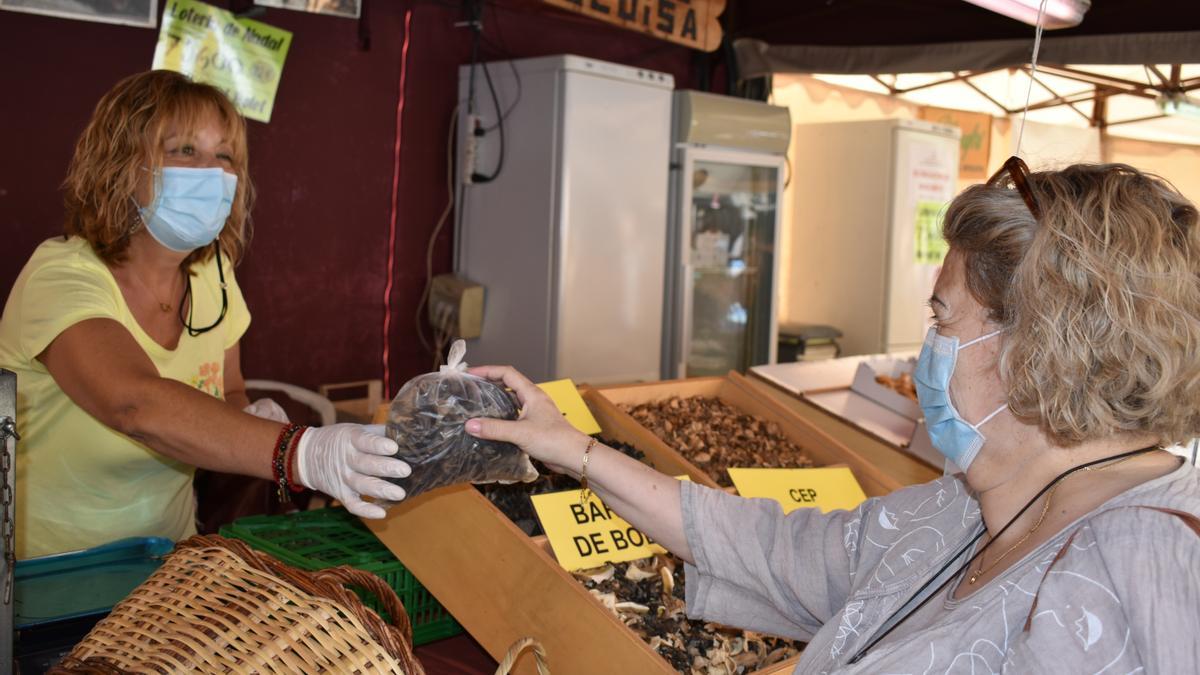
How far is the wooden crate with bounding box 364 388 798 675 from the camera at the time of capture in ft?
4.80

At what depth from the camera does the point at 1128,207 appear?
113 centimetres

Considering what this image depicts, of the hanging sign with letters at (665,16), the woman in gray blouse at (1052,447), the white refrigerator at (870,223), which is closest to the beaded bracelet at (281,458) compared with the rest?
the woman in gray blouse at (1052,447)

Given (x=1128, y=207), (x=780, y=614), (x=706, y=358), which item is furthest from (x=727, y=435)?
(x=706, y=358)

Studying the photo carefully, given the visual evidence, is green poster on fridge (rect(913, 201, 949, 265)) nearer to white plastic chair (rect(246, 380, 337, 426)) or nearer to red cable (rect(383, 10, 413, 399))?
red cable (rect(383, 10, 413, 399))

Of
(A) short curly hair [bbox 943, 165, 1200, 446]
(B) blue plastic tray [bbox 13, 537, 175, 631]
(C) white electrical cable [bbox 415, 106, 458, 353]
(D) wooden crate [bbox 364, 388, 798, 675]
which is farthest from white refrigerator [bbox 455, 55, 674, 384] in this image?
(A) short curly hair [bbox 943, 165, 1200, 446]

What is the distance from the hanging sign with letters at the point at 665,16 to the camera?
4438 millimetres

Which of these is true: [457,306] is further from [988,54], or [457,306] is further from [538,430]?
[538,430]

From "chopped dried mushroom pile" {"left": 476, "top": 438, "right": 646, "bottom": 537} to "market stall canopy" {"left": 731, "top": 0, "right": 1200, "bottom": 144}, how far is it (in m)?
2.38

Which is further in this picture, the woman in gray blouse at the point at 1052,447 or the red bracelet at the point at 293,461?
the red bracelet at the point at 293,461

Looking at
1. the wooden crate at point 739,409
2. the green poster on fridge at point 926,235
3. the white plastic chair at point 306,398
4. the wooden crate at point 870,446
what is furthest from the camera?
the green poster on fridge at point 926,235

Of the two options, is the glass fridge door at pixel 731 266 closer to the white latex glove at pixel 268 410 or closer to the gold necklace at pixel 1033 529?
the white latex glove at pixel 268 410

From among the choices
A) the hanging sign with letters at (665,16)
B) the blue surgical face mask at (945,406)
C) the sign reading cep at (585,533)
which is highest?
the hanging sign with letters at (665,16)

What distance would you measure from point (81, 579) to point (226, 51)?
9.36 ft

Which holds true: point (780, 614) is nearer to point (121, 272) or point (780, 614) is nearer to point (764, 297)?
point (121, 272)
